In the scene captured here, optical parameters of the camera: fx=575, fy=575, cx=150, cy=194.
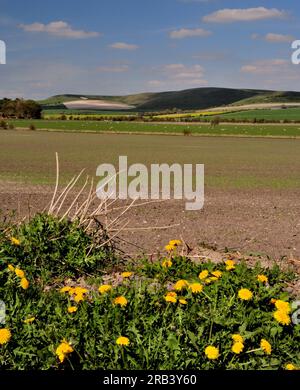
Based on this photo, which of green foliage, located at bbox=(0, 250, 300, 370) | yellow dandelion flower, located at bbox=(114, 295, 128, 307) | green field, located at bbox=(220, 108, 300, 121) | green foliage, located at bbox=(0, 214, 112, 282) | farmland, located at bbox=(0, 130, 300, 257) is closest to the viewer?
green foliage, located at bbox=(0, 250, 300, 370)

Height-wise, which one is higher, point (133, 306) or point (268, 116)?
point (268, 116)

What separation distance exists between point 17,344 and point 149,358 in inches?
38.1

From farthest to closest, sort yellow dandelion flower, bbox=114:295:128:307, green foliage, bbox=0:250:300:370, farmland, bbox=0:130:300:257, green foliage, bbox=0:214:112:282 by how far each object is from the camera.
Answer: farmland, bbox=0:130:300:257, green foliage, bbox=0:214:112:282, yellow dandelion flower, bbox=114:295:128:307, green foliage, bbox=0:250:300:370

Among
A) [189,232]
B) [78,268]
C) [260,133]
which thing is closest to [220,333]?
[78,268]

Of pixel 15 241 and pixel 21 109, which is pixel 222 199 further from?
pixel 21 109

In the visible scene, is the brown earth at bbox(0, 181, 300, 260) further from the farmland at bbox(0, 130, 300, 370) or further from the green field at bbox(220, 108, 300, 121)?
the green field at bbox(220, 108, 300, 121)

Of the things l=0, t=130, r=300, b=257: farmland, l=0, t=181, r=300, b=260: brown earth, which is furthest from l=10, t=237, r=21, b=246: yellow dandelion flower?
l=0, t=130, r=300, b=257: farmland

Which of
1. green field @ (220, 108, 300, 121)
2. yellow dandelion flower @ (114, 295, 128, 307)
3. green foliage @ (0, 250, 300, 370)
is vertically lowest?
green foliage @ (0, 250, 300, 370)

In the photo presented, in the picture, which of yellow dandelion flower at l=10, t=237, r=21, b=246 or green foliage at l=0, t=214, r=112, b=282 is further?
green foliage at l=0, t=214, r=112, b=282

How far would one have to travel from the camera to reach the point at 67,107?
6250 inches

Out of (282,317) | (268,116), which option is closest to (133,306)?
(282,317)

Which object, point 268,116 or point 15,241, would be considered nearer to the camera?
point 15,241
